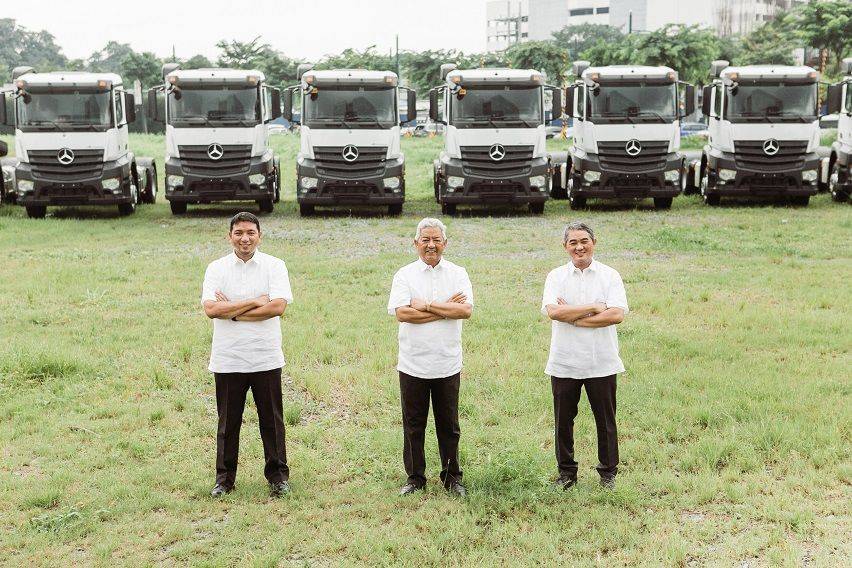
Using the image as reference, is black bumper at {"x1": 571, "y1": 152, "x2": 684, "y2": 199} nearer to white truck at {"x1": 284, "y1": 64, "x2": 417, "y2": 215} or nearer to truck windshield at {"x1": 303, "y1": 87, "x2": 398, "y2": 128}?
white truck at {"x1": 284, "y1": 64, "x2": 417, "y2": 215}

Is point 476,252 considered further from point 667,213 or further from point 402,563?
point 402,563

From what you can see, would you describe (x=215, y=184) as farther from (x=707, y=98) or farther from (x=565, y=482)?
(x=565, y=482)

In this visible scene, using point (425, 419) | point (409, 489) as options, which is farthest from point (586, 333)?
point (409, 489)

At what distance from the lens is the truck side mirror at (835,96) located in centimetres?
2083

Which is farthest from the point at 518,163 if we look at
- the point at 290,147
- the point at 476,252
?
the point at 290,147

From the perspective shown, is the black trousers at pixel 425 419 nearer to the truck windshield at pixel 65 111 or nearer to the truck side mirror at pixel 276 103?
the truck side mirror at pixel 276 103

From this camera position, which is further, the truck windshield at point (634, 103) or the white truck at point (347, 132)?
the truck windshield at point (634, 103)

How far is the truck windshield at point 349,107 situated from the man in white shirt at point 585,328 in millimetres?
14421

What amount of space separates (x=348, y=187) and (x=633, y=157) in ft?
18.4

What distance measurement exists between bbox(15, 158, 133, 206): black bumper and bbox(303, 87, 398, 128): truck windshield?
12.9 feet

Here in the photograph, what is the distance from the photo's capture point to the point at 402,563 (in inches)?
205

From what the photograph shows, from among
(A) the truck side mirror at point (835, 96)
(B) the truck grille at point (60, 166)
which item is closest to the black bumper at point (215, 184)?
(B) the truck grille at point (60, 166)

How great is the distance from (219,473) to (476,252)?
1025cm

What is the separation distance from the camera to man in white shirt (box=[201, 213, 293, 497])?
5.95m
